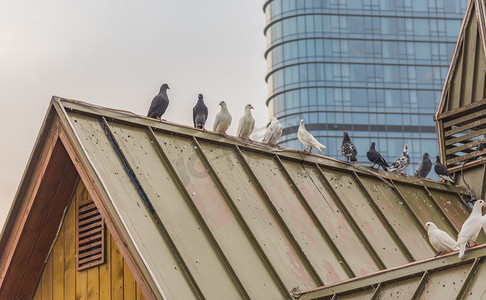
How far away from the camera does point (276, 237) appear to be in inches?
593

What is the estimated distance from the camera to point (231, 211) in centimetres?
1504

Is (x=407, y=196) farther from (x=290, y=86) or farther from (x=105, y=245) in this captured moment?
(x=290, y=86)

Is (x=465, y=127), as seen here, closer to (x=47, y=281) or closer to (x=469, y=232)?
(x=469, y=232)

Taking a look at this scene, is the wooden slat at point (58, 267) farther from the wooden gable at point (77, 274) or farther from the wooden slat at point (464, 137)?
the wooden slat at point (464, 137)

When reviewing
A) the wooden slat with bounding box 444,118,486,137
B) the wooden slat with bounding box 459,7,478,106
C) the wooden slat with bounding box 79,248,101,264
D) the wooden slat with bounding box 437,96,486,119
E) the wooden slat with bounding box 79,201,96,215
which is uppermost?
the wooden slat with bounding box 459,7,478,106

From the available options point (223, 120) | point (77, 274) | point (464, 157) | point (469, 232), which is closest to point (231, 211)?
point (77, 274)

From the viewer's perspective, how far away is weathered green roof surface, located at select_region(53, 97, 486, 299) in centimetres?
1369

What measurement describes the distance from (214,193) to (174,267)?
6.66 ft

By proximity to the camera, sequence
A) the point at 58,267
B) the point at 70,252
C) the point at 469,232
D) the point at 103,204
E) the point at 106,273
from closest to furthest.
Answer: the point at 469,232 → the point at 103,204 → the point at 106,273 → the point at 70,252 → the point at 58,267

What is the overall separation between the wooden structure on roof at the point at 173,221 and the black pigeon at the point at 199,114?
3.35 m

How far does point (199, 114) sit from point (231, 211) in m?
5.37

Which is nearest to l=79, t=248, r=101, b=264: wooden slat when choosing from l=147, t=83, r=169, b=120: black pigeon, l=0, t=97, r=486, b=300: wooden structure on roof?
l=0, t=97, r=486, b=300: wooden structure on roof

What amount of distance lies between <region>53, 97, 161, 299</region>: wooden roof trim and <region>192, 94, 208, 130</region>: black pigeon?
581cm

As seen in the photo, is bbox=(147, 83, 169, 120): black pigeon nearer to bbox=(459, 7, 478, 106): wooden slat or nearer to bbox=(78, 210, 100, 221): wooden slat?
bbox=(78, 210, 100, 221): wooden slat
